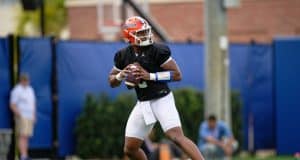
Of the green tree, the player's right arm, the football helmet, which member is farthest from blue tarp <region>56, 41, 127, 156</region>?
the green tree

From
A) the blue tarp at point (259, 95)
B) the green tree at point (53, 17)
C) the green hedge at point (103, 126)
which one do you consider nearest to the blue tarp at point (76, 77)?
the green hedge at point (103, 126)

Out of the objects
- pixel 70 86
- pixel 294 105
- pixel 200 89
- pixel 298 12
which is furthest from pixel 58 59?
pixel 298 12

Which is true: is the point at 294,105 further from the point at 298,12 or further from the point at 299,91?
the point at 298,12

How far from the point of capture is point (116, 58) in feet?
40.5

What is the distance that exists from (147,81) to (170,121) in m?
0.54

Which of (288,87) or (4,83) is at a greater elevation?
(4,83)

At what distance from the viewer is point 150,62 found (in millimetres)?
12094

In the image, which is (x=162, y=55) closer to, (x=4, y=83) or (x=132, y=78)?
(x=132, y=78)

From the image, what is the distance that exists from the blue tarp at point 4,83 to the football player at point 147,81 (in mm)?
8456

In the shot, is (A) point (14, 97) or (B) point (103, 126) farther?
(B) point (103, 126)

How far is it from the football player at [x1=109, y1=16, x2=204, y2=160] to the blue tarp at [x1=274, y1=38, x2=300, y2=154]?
38.9ft

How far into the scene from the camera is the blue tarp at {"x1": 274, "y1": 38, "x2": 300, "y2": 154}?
23.7 metres

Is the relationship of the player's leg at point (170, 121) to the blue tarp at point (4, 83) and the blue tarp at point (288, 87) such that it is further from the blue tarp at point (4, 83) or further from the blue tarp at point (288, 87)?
the blue tarp at point (288, 87)

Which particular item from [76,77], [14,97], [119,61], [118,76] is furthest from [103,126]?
[118,76]
